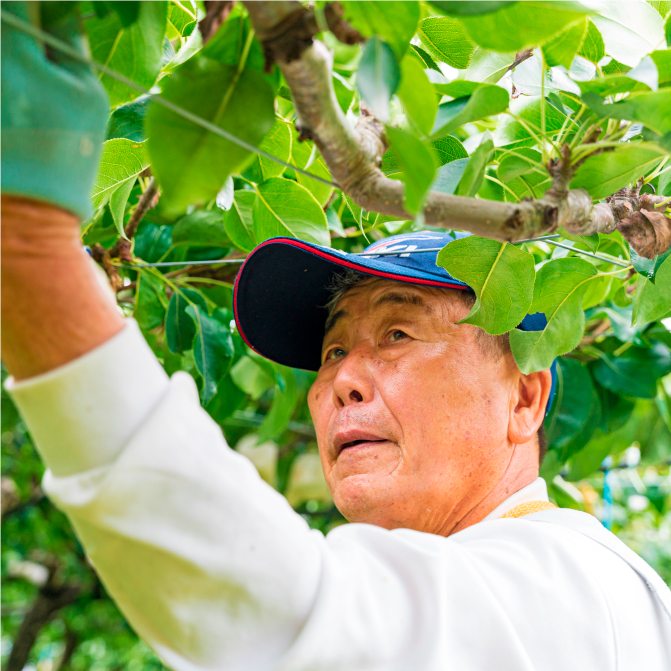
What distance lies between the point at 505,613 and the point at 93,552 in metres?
0.36

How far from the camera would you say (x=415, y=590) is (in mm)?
587

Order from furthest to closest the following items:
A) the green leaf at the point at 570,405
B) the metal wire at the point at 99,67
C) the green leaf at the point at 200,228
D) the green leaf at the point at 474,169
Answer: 1. the green leaf at the point at 570,405
2. the green leaf at the point at 200,228
3. the green leaf at the point at 474,169
4. the metal wire at the point at 99,67

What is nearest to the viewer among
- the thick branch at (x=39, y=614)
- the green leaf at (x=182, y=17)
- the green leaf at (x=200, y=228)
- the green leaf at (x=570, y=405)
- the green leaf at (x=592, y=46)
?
the green leaf at (x=592, y=46)

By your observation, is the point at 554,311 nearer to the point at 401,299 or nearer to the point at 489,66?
the point at 401,299

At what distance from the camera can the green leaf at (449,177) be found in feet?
2.35

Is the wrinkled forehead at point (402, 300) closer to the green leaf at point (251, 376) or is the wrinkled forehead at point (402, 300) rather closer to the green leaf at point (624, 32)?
the green leaf at point (624, 32)

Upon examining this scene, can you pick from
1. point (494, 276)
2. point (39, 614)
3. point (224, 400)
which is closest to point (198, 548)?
point (494, 276)

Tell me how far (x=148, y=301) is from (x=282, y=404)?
0.40 metres

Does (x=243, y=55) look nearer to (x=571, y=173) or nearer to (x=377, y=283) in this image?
(x=571, y=173)

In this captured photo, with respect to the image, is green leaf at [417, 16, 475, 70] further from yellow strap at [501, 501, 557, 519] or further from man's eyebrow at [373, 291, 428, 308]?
yellow strap at [501, 501, 557, 519]

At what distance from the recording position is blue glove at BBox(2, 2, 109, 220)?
0.45 meters

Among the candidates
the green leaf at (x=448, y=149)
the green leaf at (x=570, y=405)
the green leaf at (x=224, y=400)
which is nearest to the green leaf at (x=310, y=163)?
the green leaf at (x=448, y=149)

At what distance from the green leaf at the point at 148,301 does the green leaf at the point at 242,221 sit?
21 cm

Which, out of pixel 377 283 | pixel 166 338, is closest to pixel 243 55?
pixel 377 283
